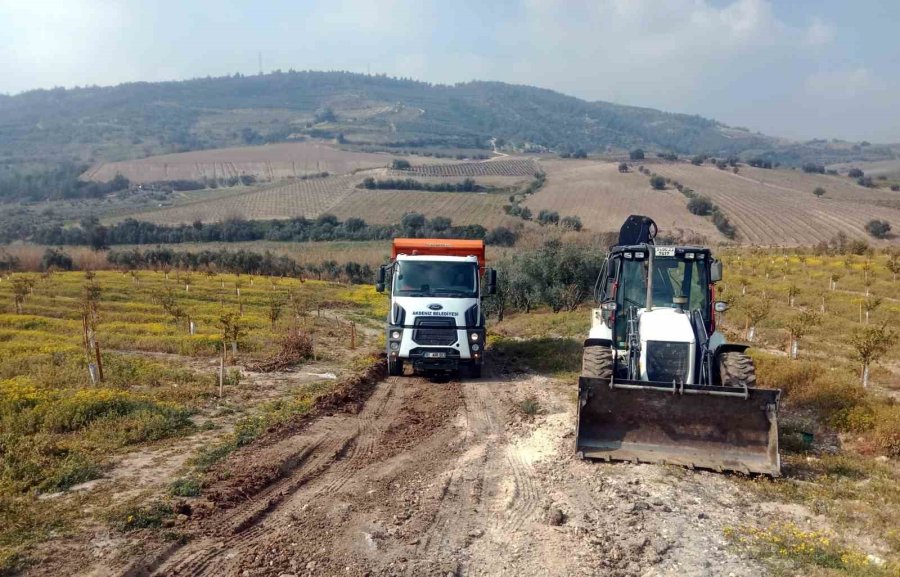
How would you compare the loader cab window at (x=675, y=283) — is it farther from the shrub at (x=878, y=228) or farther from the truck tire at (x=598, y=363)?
the shrub at (x=878, y=228)

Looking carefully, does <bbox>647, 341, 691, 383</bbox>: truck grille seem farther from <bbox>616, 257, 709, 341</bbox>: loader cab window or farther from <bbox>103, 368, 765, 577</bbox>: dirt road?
<bbox>103, 368, 765, 577</bbox>: dirt road

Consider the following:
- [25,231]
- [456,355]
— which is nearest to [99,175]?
[25,231]

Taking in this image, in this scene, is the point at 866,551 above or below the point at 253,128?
below

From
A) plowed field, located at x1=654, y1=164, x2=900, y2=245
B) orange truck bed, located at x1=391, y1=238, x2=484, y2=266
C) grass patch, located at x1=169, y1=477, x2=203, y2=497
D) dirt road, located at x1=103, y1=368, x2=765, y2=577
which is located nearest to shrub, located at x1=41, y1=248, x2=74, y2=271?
orange truck bed, located at x1=391, y1=238, x2=484, y2=266

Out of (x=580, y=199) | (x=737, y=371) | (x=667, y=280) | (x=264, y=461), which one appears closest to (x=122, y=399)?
(x=264, y=461)

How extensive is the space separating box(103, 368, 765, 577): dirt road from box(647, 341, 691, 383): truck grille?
1495mm

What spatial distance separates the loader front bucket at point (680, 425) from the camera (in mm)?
8344

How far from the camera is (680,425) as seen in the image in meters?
8.65

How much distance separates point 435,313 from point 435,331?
1.23 ft

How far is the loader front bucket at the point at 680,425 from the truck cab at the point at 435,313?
5.70 m

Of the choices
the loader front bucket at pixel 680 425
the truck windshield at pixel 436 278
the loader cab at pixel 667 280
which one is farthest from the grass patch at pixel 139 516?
the truck windshield at pixel 436 278

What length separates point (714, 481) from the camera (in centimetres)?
805

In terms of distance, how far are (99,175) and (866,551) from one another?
393ft

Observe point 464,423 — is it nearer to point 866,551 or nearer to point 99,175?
point 866,551
